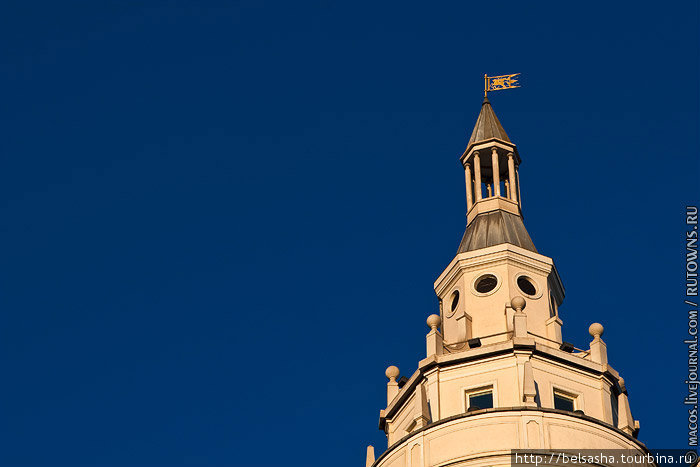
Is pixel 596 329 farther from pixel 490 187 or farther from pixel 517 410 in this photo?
pixel 490 187

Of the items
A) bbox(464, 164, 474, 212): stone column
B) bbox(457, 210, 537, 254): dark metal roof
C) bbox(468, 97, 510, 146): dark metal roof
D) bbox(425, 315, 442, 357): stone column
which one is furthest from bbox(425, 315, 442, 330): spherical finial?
bbox(468, 97, 510, 146): dark metal roof

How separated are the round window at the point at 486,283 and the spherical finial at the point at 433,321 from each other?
10.7 feet

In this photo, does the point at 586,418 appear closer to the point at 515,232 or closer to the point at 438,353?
the point at 438,353

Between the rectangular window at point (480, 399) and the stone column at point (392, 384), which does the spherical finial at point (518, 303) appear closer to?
the rectangular window at point (480, 399)

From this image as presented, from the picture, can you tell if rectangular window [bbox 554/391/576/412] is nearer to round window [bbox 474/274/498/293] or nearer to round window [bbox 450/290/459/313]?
round window [bbox 474/274/498/293]

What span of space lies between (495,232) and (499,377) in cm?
1018

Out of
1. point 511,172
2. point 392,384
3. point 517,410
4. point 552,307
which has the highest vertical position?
point 511,172

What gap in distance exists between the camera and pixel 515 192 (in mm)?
74750

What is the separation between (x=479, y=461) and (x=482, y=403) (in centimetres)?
358

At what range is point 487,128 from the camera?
76500 millimetres

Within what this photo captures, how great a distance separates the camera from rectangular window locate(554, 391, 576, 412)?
6309 cm

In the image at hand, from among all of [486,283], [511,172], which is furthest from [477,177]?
[486,283]

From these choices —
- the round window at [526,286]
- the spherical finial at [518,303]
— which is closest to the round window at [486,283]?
the round window at [526,286]

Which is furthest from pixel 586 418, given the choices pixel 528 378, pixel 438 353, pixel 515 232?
pixel 515 232
